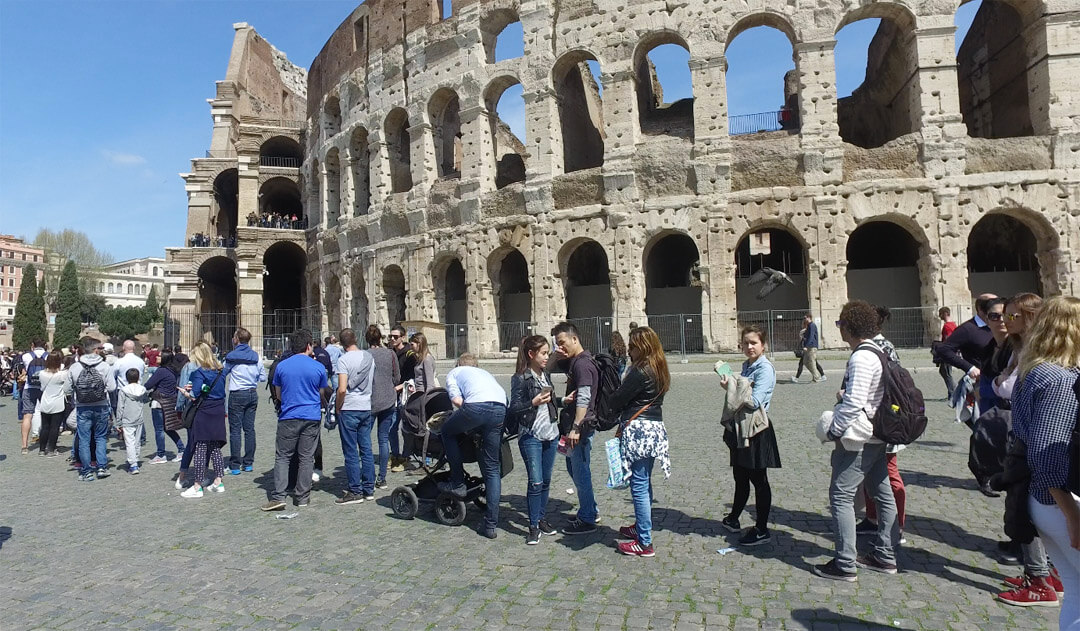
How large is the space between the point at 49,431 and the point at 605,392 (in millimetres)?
8996

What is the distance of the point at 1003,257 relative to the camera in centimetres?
1981

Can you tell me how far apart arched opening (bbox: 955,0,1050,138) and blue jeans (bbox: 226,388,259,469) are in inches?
783

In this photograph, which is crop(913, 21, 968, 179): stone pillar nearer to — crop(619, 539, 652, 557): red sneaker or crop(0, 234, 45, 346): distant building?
crop(619, 539, 652, 557): red sneaker

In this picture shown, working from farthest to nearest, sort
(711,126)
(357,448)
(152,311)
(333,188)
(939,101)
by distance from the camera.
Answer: (152,311)
(333,188)
(711,126)
(939,101)
(357,448)

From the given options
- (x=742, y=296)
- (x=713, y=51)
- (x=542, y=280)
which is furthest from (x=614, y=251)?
(x=713, y=51)

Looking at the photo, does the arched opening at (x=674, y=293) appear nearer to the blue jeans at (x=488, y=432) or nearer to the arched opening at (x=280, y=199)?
the blue jeans at (x=488, y=432)

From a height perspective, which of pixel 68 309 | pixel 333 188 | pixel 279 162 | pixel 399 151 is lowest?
pixel 68 309

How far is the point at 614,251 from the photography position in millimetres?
19188

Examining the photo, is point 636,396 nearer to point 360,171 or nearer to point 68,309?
point 360,171

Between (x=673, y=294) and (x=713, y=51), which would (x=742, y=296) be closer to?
(x=673, y=294)

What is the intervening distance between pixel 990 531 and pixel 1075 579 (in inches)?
95.4

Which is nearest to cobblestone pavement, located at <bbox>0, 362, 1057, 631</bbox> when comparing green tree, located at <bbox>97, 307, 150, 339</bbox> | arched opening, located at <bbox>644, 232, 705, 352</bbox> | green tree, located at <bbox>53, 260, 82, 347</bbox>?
arched opening, located at <bbox>644, 232, 705, 352</bbox>

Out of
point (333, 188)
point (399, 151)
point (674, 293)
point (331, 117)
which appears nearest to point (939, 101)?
point (674, 293)

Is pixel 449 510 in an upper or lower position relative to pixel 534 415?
lower
